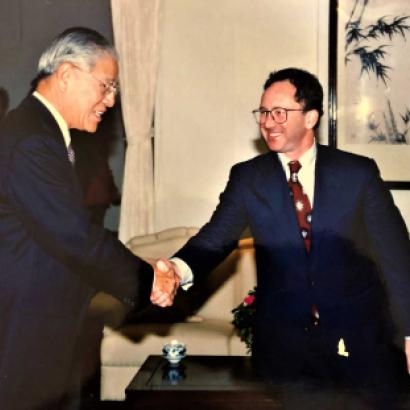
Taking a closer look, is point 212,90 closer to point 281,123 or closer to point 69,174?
point 281,123

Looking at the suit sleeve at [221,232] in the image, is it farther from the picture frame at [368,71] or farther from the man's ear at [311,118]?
the picture frame at [368,71]

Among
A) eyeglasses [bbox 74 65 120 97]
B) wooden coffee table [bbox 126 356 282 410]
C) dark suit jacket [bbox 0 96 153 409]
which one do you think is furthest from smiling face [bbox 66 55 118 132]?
wooden coffee table [bbox 126 356 282 410]

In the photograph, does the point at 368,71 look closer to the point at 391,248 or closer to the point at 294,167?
the point at 294,167

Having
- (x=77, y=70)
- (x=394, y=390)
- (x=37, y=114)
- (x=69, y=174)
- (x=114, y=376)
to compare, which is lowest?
(x=114, y=376)

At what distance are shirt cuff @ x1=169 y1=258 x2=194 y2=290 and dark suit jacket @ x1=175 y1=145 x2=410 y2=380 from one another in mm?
445

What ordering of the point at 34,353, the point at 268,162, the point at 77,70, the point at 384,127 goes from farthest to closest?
the point at 384,127 < the point at 268,162 < the point at 77,70 < the point at 34,353

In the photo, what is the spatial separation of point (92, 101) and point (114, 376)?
2709 mm

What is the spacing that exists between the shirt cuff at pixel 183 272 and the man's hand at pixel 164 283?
3cm

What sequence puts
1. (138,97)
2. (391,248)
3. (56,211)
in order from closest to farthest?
(56,211), (391,248), (138,97)

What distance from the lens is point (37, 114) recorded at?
2523 mm

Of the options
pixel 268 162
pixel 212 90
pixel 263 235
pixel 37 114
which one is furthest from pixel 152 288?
pixel 212 90

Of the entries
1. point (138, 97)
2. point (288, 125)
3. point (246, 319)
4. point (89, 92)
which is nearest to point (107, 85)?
point (89, 92)

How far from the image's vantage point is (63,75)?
104 inches

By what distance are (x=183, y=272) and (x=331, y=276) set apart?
0.77 metres
